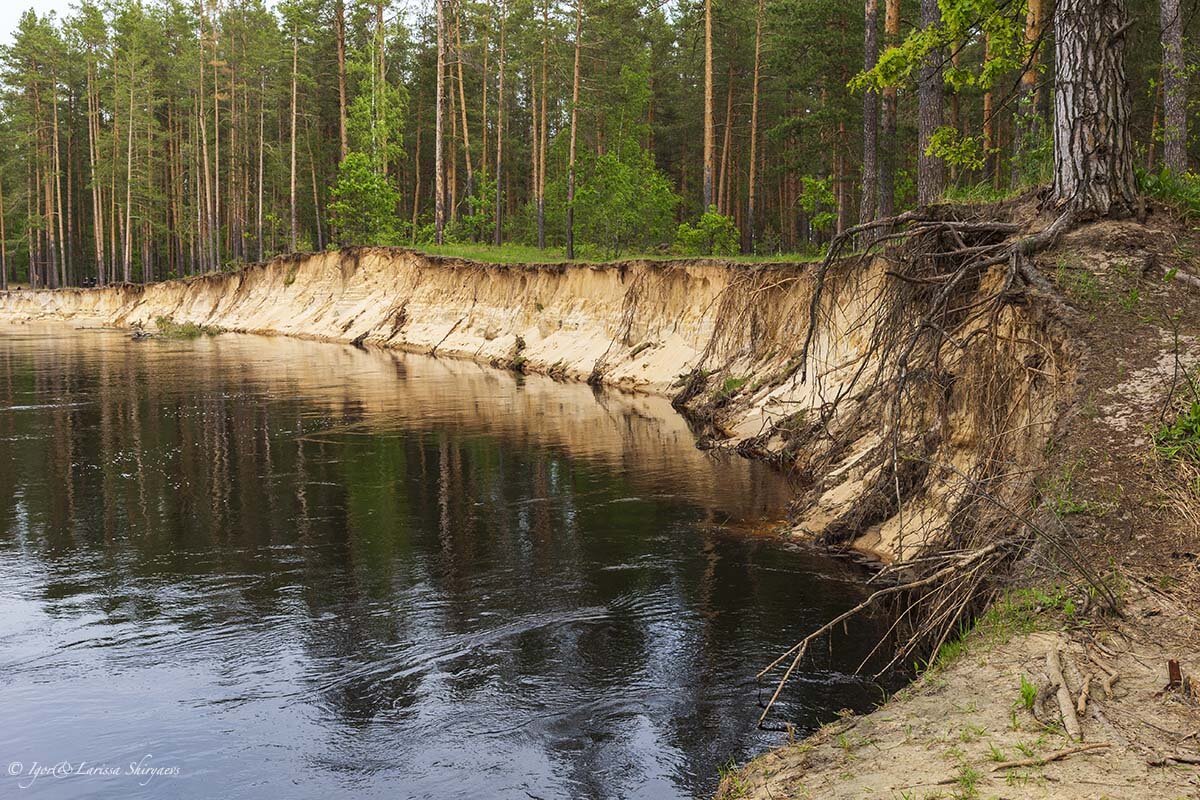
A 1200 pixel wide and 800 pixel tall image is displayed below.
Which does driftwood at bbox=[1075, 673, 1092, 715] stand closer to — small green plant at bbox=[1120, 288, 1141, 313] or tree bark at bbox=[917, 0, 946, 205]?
small green plant at bbox=[1120, 288, 1141, 313]

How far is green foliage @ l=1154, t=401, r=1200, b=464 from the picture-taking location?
249 inches

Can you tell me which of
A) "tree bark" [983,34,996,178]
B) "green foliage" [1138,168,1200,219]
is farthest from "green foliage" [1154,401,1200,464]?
"tree bark" [983,34,996,178]

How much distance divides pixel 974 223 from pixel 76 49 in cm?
7466

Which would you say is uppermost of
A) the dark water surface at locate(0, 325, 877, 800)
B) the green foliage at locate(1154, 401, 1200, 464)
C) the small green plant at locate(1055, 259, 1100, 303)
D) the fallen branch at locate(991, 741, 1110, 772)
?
the small green plant at locate(1055, 259, 1100, 303)

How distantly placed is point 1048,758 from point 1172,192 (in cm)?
647

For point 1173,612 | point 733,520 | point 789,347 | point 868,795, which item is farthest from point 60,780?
point 789,347

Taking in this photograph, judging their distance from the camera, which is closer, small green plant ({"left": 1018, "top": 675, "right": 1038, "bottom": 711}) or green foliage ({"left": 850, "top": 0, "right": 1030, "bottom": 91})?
small green plant ({"left": 1018, "top": 675, "right": 1038, "bottom": 711})

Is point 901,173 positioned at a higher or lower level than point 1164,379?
higher

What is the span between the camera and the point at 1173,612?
5.52 metres

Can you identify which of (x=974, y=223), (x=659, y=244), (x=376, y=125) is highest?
(x=376, y=125)

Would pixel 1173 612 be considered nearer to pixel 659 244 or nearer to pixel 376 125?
pixel 659 244

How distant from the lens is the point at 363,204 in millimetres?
45219

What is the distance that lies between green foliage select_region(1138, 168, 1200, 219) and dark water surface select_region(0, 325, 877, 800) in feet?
14.7

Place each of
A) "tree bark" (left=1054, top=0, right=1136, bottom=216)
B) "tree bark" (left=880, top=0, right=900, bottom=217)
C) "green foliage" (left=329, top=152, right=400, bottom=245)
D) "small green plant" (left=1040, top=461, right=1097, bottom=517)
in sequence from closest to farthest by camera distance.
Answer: "small green plant" (left=1040, top=461, right=1097, bottom=517), "tree bark" (left=1054, top=0, right=1136, bottom=216), "tree bark" (left=880, top=0, right=900, bottom=217), "green foliage" (left=329, top=152, right=400, bottom=245)
